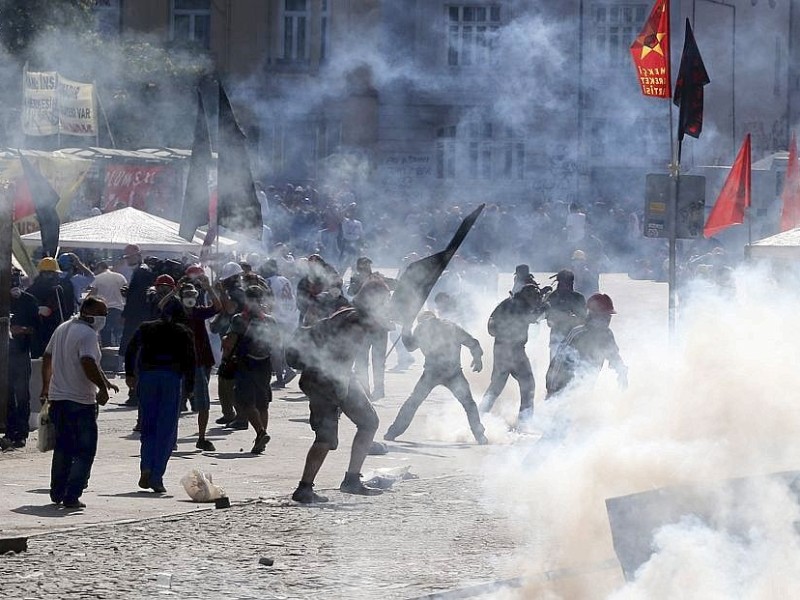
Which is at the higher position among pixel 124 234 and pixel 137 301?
pixel 124 234

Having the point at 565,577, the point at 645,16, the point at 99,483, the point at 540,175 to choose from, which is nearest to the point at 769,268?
the point at 645,16

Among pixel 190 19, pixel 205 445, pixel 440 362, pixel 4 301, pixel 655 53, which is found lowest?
pixel 205 445

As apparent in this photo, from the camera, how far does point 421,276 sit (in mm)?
11539

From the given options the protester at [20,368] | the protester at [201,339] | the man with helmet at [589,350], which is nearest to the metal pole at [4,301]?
the protester at [20,368]

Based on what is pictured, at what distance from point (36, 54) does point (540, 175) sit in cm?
897

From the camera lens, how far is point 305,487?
11516 mm

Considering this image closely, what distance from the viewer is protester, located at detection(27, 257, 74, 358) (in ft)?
51.6

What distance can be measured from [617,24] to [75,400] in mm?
12182

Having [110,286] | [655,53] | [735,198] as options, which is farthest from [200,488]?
[735,198]

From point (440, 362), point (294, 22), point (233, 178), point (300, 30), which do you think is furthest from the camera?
point (294, 22)

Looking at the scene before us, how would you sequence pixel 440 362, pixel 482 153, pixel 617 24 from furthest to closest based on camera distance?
pixel 482 153 < pixel 617 24 < pixel 440 362

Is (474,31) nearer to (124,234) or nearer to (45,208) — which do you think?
(124,234)

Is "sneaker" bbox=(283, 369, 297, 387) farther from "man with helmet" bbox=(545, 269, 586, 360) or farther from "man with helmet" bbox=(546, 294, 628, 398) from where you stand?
"man with helmet" bbox=(546, 294, 628, 398)

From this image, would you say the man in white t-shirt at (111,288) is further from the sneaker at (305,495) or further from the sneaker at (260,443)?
the sneaker at (305,495)
